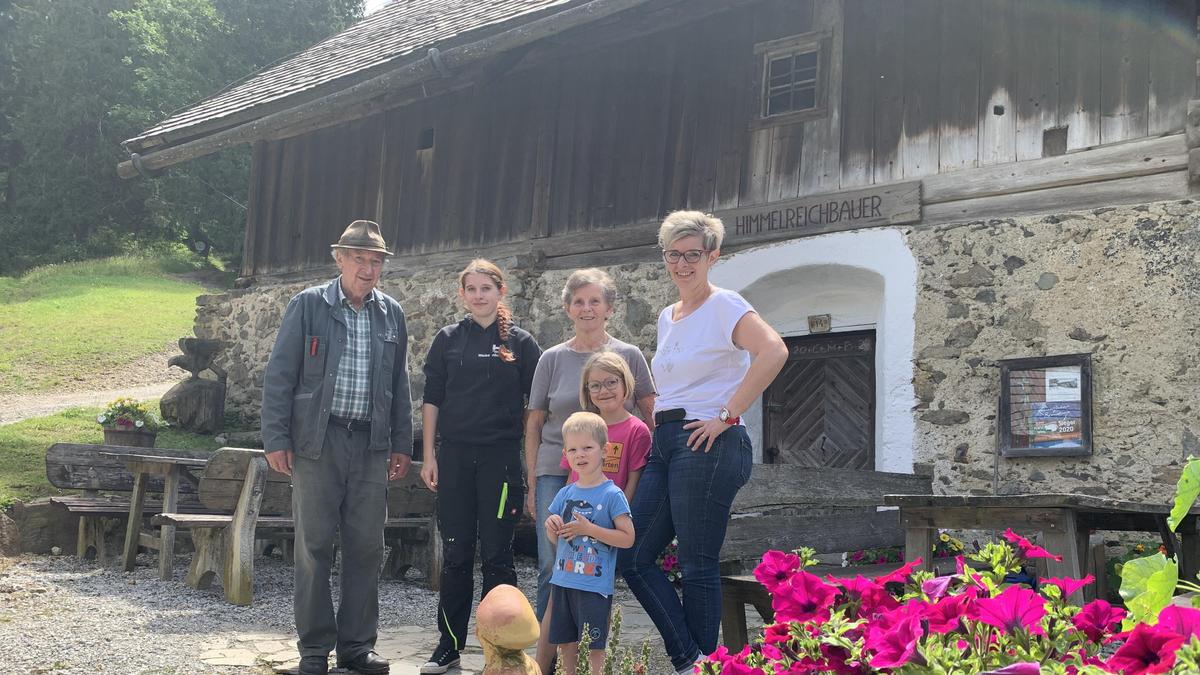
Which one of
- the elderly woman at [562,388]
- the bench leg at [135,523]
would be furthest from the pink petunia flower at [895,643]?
the bench leg at [135,523]

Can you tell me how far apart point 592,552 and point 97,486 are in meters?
5.20

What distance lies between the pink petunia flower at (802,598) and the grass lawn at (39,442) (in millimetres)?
7289

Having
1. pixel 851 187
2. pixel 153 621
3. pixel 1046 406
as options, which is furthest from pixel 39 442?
pixel 1046 406

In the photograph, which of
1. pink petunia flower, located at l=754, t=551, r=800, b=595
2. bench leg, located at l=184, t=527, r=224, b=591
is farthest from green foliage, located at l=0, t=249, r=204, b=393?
pink petunia flower, located at l=754, t=551, r=800, b=595

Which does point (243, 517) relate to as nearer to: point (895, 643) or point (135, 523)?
point (135, 523)

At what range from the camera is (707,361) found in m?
3.90

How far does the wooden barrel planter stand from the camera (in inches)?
396

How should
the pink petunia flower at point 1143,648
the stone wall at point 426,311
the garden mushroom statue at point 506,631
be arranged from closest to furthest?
the pink petunia flower at point 1143,648 < the garden mushroom statue at point 506,631 < the stone wall at point 426,311

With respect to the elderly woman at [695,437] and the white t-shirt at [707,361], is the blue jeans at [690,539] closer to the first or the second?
the elderly woman at [695,437]

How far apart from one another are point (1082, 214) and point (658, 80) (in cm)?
391

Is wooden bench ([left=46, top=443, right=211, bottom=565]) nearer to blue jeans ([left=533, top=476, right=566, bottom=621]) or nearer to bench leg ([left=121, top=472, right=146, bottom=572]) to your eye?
bench leg ([left=121, top=472, right=146, bottom=572])

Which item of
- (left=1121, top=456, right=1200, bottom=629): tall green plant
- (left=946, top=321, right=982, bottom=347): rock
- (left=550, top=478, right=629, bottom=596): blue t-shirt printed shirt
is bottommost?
(left=550, top=478, right=629, bottom=596): blue t-shirt printed shirt

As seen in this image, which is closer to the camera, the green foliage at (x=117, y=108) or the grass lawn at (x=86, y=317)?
the grass lawn at (x=86, y=317)

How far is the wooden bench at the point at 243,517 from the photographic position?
6062 millimetres
